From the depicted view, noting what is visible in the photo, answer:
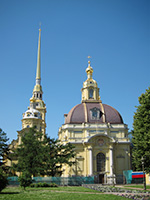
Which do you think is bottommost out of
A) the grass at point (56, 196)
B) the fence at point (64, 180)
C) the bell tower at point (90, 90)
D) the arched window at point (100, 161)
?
the fence at point (64, 180)

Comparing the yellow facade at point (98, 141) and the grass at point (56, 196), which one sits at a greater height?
the yellow facade at point (98, 141)

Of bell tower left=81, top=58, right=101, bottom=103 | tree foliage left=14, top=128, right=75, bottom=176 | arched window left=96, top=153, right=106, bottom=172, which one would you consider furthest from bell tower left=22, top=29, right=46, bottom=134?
arched window left=96, top=153, right=106, bottom=172

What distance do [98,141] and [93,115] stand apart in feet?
23.2

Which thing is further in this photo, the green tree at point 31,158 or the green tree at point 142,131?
the green tree at point 31,158

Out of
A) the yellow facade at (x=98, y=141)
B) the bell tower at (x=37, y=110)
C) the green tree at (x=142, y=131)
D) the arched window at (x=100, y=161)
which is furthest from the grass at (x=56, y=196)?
the bell tower at (x=37, y=110)

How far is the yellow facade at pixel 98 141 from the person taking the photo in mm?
57094

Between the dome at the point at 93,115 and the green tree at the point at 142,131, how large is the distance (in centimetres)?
2450

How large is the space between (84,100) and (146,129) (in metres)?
34.3

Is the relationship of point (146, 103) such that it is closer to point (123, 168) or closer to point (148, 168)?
point (148, 168)

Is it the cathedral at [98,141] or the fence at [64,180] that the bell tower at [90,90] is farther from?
the fence at [64,180]

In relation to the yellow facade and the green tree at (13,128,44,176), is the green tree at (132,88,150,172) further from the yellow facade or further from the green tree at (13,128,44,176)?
the yellow facade

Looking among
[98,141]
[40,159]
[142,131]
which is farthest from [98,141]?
[142,131]

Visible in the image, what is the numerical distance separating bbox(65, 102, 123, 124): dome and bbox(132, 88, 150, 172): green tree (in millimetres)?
24500

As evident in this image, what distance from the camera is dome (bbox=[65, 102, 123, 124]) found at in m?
62.2
